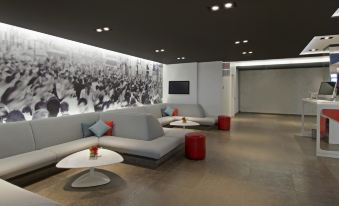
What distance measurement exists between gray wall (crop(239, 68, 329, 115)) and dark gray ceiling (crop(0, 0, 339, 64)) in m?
6.90

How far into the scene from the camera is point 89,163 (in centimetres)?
302

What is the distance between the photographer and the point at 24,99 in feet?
13.8

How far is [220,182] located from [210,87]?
5.79 metres

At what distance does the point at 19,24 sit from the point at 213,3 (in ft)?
11.6

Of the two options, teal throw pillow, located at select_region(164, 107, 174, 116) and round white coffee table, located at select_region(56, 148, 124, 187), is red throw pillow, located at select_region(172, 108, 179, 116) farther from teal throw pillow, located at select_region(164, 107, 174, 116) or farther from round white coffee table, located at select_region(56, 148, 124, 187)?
round white coffee table, located at select_region(56, 148, 124, 187)

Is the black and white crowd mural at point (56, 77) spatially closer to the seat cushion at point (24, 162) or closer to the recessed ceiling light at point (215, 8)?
the seat cushion at point (24, 162)

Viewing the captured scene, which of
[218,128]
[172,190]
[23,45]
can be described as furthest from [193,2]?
[218,128]

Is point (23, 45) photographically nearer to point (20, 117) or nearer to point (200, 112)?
point (20, 117)

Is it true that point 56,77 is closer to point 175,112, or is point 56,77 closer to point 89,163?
point 89,163

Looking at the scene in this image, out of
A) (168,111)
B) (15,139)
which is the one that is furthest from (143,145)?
(168,111)

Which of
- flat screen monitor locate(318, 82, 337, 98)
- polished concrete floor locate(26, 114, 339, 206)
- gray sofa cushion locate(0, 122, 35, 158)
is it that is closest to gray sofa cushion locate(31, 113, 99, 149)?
gray sofa cushion locate(0, 122, 35, 158)

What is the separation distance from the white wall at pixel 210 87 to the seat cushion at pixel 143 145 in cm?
440

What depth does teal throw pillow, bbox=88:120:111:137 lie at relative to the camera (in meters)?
4.80

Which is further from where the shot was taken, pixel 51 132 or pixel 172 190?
pixel 51 132
